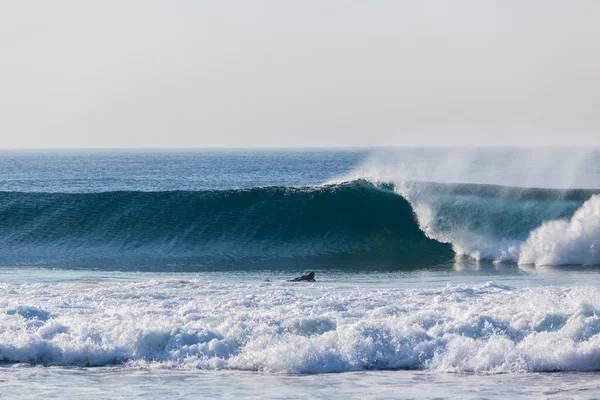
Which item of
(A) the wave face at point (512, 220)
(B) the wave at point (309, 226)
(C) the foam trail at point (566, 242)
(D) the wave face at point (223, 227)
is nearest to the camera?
(C) the foam trail at point (566, 242)

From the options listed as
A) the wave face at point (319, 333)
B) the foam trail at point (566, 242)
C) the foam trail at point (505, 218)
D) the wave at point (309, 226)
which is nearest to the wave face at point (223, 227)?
the wave at point (309, 226)

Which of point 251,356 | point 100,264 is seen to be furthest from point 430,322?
point 100,264

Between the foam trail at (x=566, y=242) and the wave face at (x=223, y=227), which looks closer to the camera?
the foam trail at (x=566, y=242)

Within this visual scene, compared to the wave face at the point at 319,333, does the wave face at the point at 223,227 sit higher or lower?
higher

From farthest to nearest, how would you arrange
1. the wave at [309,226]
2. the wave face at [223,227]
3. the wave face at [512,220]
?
the wave face at [223,227] < the wave at [309,226] < the wave face at [512,220]

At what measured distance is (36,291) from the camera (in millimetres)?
14547

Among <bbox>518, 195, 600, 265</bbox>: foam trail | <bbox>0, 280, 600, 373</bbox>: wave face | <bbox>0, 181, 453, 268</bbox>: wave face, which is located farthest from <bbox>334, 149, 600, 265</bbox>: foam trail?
<bbox>0, 280, 600, 373</bbox>: wave face

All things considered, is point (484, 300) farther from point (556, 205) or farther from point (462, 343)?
→ point (556, 205)

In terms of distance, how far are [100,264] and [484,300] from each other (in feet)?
34.7

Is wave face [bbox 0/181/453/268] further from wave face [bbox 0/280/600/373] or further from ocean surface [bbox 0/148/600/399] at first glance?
wave face [bbox 0/280/600/373]

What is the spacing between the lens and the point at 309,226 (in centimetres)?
2445

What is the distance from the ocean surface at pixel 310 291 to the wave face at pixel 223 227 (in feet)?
0.24

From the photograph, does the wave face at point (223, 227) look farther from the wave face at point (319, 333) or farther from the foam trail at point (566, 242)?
the wave face at point (319, 333)

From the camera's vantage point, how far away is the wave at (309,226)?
21.0 metres
